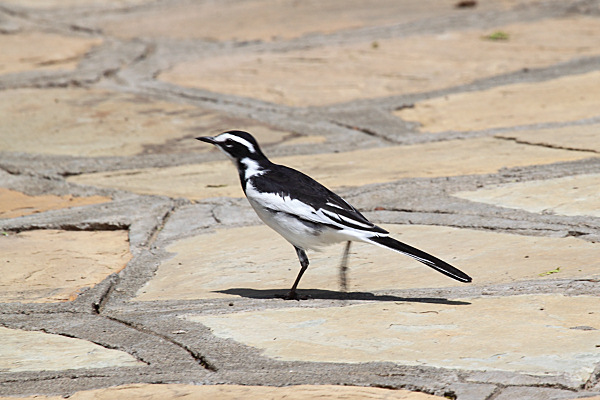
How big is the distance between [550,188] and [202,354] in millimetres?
2232

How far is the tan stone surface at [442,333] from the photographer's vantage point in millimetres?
2381

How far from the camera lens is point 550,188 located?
4.13 meters

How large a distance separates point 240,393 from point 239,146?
5.85 feet

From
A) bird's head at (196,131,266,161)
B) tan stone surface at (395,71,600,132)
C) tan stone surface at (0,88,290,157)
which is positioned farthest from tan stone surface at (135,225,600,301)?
tan stone surface at (395,71,600,132)

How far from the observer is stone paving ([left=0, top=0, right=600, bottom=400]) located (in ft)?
8.09

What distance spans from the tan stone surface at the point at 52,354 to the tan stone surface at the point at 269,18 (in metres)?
5.50

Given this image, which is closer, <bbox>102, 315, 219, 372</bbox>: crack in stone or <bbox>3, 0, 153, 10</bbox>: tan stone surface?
<bbox>102, 315, 219, 372</bbox>: crack in stone

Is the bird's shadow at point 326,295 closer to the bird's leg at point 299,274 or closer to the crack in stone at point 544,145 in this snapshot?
the bird's leg at point 299,274

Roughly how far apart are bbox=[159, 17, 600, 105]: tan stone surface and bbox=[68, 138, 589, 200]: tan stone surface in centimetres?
114

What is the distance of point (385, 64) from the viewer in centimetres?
689

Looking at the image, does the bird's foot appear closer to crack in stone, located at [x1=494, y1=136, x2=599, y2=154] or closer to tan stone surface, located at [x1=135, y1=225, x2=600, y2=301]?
tan stone surface, located at [x1=135, y1=225, x2=600, y2=301]

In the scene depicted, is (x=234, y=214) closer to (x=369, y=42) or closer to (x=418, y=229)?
(x=418, y=229)

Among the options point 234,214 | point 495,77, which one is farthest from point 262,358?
point 495,77

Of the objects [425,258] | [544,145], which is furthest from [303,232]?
[544,145]
